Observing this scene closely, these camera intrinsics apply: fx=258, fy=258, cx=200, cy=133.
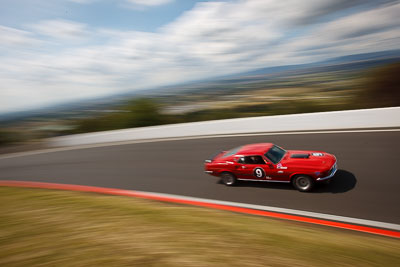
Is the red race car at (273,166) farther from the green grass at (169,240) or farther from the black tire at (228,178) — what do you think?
the green grass at (169,240)

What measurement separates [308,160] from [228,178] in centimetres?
234

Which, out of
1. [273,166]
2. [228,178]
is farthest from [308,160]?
[228,178]

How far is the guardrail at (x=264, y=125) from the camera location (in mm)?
11297

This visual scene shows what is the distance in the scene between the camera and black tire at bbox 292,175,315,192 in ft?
21.6

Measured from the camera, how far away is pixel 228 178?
25.8 ft

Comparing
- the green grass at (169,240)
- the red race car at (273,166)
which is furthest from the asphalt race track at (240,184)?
the green grass at (169,240)

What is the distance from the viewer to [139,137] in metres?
17.3

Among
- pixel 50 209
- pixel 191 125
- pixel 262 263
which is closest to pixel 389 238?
pixel 262 263

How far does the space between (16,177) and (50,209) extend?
801cm

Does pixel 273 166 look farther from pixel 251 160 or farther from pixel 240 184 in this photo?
pixel 240 184

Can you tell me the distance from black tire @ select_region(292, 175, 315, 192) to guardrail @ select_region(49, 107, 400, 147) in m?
6.62

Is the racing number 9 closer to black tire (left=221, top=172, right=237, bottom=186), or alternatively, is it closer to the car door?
the car door

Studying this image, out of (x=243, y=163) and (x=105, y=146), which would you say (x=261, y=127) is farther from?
(x=105, y=146)

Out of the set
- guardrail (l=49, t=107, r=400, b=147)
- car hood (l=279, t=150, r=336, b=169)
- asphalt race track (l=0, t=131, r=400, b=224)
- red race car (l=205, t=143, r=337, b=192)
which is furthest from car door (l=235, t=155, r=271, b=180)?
guardrail (l=49, t=107, r=400, b=147)
